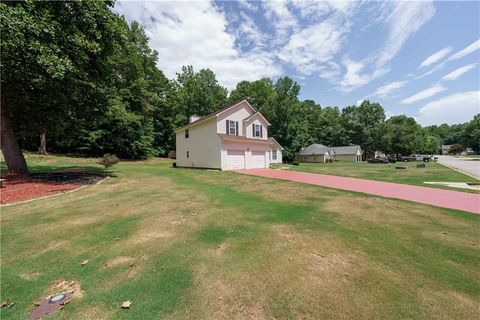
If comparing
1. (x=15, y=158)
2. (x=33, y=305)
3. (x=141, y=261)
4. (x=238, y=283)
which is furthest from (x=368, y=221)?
(x=15, y=158)

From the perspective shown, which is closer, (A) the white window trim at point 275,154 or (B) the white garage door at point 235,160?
(B) the white garage door at point 235,160

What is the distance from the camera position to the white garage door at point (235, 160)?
817 inches

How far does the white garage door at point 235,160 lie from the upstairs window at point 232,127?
2.12 meters

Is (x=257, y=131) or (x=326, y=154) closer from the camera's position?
(x=257, y=131)

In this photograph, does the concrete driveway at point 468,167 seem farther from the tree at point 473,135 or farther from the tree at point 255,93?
the tree at point 473,135

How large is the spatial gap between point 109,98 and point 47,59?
5198 millimetres

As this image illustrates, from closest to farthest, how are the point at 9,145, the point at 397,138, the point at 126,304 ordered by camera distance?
1. the point at 126,304
2. the point at 9,145
3. the point at 397,138

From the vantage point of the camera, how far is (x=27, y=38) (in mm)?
8750

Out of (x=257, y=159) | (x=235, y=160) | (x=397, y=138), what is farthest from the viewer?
(x=397, y=138)

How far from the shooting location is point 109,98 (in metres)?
14.1

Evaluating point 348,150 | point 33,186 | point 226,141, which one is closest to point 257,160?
point 226,141

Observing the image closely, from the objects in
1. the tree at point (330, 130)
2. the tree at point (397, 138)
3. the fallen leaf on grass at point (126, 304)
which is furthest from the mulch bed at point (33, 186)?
the tree at point (397, 138)

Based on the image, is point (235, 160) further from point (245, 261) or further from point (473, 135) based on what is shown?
point (473, 135)

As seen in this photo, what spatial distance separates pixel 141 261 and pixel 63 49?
1187 centimetres
